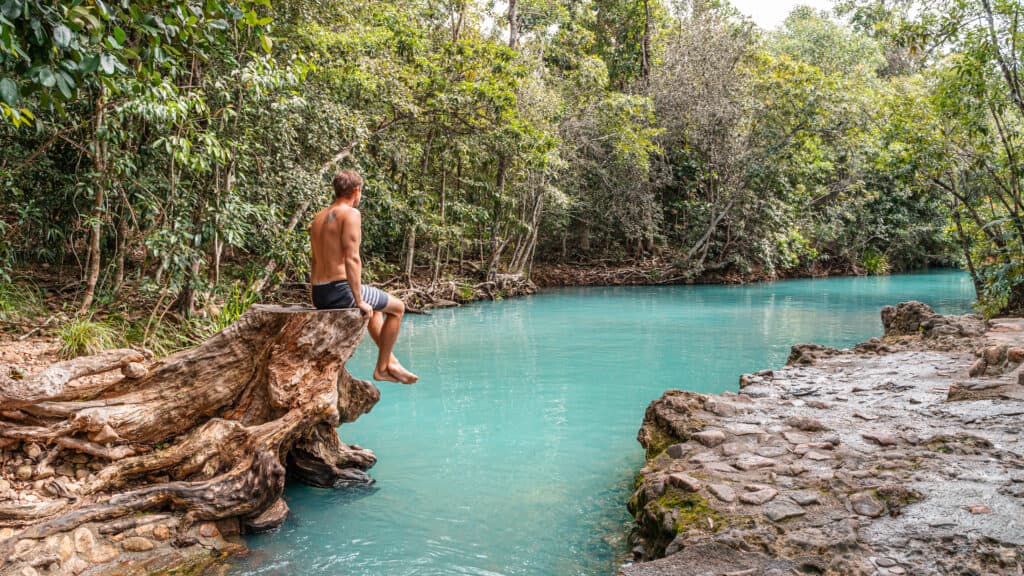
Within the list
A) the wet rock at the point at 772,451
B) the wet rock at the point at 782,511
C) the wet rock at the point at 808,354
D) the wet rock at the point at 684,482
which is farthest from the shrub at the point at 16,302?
the wet rock at the point at 808,354

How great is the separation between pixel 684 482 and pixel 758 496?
0.42 m

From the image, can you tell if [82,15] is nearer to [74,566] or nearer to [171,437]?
[171,437]

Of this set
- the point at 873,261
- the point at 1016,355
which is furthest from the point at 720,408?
the point at 873,261

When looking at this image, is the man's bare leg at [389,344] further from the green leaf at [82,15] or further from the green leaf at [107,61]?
the green leaf at [82,15]

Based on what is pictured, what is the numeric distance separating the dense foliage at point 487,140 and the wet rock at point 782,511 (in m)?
3.99

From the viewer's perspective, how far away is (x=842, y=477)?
12.1 ft

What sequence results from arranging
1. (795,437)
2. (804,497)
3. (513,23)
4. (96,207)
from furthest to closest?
1. (513,23)
2. (96,207)
3. (795,437)
4. (804,497)

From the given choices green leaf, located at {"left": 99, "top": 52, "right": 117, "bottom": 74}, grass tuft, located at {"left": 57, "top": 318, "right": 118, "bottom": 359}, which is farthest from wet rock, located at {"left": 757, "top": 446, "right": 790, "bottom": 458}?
grass tuft, located at {"left": 57, "top": 318, "right": 118, "bottom": 359}

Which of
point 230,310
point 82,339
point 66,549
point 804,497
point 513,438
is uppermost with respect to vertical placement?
point 230,310

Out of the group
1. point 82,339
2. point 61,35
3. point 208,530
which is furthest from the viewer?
point 82,339

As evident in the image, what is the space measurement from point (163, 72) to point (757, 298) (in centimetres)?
1720

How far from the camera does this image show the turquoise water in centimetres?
399

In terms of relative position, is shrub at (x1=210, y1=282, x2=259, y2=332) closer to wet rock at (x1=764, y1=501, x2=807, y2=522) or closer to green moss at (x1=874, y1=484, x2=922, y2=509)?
wet rock at (x1=764, y1=501, x2=807, y2=522)

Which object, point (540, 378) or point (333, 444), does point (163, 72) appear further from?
point (540, 378)
